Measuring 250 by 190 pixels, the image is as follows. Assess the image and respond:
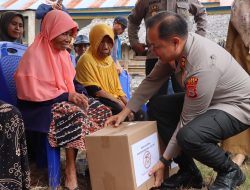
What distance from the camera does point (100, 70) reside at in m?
3.62

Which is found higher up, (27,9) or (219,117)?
(27,9)

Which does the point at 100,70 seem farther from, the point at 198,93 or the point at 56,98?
the point at 198,93

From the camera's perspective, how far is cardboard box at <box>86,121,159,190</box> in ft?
7.40

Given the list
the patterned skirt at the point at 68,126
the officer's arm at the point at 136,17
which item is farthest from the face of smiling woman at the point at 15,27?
the patterned skirt at the point at 68,126

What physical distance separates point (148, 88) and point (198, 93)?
23.8 inches

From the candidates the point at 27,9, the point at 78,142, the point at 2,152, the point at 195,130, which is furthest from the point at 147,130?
the point at 27,9

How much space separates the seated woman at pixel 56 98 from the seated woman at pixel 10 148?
0.37 m

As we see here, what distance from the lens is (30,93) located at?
2.77 metres

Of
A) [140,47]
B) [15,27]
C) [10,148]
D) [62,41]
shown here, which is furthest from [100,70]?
[10,148]

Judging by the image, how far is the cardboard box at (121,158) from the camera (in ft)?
7.40

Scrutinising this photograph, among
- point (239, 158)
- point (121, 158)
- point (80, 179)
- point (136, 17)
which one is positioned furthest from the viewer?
point (136, 17)

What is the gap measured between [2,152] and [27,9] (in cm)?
791

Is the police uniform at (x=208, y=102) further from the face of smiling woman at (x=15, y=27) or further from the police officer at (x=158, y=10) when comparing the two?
the face of smiling woman at (x=15, y=27)

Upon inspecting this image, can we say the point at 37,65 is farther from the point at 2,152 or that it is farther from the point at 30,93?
the point at 2,152
